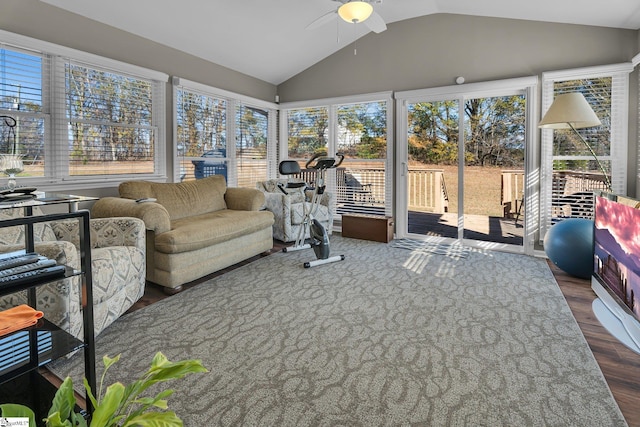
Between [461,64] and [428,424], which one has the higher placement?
[461,64]

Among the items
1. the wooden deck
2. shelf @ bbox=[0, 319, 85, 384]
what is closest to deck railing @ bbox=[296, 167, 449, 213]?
the wooden deck

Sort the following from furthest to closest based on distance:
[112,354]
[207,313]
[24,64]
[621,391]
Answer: [24,64] → [207,313] → [112,354] → [621,391]

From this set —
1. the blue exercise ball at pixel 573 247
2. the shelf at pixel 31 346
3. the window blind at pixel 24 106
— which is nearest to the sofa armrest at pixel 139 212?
the window blind at pixel 24 106

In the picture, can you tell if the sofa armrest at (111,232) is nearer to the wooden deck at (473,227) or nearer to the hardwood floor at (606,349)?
the hardwood floor at (606,349)

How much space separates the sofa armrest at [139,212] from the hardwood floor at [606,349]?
584 mm

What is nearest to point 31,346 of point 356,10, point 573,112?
point 356,10

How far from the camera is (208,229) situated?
3.29 meters

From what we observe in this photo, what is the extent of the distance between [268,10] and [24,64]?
244 cm

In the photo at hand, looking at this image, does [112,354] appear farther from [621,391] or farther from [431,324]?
[621,391]

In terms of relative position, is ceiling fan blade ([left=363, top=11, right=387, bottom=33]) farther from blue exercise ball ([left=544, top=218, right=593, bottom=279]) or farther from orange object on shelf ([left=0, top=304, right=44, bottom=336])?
orange object on shelf ([left=0, top=304, right=44, bottom=336])

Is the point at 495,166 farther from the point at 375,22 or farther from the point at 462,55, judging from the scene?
the point at 375,22

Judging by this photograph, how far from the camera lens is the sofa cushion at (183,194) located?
3.58 metres

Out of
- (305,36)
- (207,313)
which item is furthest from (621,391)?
(305,36)

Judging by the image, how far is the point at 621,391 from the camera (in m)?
1.73
